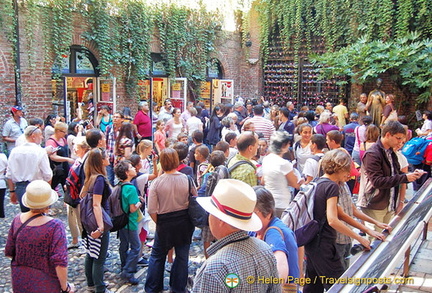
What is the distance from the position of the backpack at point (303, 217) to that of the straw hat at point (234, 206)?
1204 millimetres

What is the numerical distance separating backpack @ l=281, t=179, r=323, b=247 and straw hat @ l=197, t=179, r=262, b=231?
1.20m

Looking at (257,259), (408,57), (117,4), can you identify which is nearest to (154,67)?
(117,4)

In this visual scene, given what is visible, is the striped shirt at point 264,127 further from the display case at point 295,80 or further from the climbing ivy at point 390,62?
the display case at point 295,80

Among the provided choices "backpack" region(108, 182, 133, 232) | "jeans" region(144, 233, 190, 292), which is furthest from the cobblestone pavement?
"backpack" region(108, 182, 133, 232)

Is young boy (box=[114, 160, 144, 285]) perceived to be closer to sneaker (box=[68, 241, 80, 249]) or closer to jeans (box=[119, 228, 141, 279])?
jeans (box=[119, 228, 141, 279])

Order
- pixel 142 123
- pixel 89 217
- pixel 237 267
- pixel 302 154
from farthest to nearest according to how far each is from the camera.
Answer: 1. pixel 142 123
2. pixel 302 154
3. pixel 89 217
4. pixel 237 267

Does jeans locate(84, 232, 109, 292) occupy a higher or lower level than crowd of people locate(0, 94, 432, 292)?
lower

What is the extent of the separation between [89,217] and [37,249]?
1139 millimetres

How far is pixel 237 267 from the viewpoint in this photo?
6.88 feet

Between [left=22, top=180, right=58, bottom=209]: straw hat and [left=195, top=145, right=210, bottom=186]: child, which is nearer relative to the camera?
[left=22, top=180, right=58, bottom=209]: straw hat

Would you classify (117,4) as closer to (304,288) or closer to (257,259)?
(304,288)

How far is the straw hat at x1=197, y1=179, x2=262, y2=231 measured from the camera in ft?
7.18

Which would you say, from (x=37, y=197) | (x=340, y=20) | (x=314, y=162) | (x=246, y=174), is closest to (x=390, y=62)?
(x=340, y=20)

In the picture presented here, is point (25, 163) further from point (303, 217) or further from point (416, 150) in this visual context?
point (416, 150)
